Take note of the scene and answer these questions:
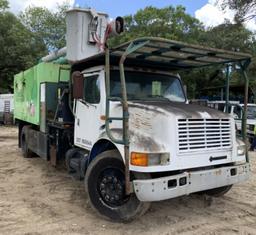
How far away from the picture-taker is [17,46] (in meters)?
30.5

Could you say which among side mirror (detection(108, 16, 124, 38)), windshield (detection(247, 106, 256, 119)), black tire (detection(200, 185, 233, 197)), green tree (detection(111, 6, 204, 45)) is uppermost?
green tree (detection(111, 6, 204, 45))

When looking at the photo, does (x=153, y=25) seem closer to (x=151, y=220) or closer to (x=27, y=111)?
(x=27, y=111)

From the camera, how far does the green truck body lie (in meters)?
8.87

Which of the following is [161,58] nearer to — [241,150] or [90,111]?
[90,111]

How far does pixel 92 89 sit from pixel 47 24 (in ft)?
92.6

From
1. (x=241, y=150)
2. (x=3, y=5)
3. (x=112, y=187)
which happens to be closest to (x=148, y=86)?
(x=241, y=150)

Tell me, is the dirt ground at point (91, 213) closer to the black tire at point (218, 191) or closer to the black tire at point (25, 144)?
the black tire at point (218, 191)

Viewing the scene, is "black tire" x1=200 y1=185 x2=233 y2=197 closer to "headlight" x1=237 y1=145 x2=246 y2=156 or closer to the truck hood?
"headlight" x1=237 y1=145 x2=246 y2=156

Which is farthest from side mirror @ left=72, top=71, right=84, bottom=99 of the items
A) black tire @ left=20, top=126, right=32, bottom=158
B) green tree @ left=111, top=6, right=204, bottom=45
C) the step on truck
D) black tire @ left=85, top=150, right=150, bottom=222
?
green tree @ left=111, top=6, right=204, bottom=45

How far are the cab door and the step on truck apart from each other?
0.06 feet

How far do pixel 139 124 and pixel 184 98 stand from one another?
7.26ft

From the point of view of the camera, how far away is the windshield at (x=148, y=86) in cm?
654

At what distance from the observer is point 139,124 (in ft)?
18.0

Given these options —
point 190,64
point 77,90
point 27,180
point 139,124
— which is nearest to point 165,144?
point 139,124
